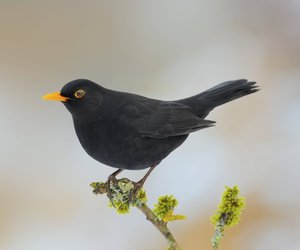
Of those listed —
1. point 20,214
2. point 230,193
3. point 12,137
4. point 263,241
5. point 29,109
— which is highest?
point 29,109

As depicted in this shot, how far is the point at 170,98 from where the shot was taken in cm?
521

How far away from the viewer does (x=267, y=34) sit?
5.95m

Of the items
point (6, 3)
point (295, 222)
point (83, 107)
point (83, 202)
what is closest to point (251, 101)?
point (295, 222)

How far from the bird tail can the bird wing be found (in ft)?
0.27

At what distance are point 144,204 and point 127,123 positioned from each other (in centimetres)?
49

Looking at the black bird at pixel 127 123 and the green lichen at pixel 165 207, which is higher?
the black bird at pixel 127 123

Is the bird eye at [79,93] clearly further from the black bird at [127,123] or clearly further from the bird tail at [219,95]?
the bird tail at [219,95]

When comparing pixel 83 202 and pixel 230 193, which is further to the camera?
pixel 83 202

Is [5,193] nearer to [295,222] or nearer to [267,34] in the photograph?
[295,222]

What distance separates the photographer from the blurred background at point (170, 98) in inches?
175

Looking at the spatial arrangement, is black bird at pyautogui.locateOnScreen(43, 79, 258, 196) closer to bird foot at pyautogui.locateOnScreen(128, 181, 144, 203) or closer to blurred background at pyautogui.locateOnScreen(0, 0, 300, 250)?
bird foot at pyautogui.locateOnScreen(128, 181, 144, 203)

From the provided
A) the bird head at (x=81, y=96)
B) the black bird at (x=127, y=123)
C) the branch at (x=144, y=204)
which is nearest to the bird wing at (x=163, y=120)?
the black bird at (x=127, y=123)

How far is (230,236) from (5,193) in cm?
194

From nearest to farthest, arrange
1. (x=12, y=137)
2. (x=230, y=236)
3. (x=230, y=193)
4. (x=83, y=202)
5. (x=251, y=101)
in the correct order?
1. (x=230, y=193)
2. (x=230, y=236)
3. (x=83, y=202)
4. (x=12, y=137)
5. (x=251, y=101)
